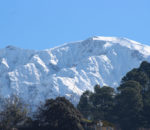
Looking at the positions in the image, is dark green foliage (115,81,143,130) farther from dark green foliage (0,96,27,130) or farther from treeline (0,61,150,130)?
dark green foliage (0,96,27,130)

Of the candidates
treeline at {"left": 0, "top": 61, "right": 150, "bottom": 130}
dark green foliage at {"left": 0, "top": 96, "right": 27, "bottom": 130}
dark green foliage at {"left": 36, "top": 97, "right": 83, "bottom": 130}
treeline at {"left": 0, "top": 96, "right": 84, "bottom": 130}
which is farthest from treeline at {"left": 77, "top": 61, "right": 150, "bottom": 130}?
dark green foliage at {"left": 0, "top": 96, "right": 27, "bottom": 130}

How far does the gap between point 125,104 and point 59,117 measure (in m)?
34.5

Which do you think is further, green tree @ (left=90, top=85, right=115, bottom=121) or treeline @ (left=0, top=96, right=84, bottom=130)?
green tree @ (left=90, top=85, right=115, bottom=121)

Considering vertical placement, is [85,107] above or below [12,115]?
above

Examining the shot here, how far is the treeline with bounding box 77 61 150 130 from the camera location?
124750 millimetres

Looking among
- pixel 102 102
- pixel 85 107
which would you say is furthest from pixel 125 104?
pixel 85 107

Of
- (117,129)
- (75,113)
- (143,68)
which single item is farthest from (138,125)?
(75,113)

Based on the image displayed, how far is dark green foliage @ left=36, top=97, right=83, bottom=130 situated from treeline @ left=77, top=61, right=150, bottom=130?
30.4 meters

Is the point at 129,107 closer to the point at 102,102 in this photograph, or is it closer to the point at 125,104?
the point at 125,104

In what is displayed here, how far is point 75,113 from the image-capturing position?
95625mm

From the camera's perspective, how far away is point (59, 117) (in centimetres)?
9506

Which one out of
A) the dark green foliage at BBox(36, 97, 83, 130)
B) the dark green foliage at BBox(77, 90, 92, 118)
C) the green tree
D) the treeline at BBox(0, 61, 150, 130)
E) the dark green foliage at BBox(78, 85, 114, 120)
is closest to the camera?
the dark green foliage at BBox(36, 97, 83, 130)

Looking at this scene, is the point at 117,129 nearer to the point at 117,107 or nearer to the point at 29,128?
the point at 117,107

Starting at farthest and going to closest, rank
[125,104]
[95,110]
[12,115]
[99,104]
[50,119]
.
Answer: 1. [99,104]
2. [95,110]
3. [125,104]
4. [12,115]
5. [50,119]
